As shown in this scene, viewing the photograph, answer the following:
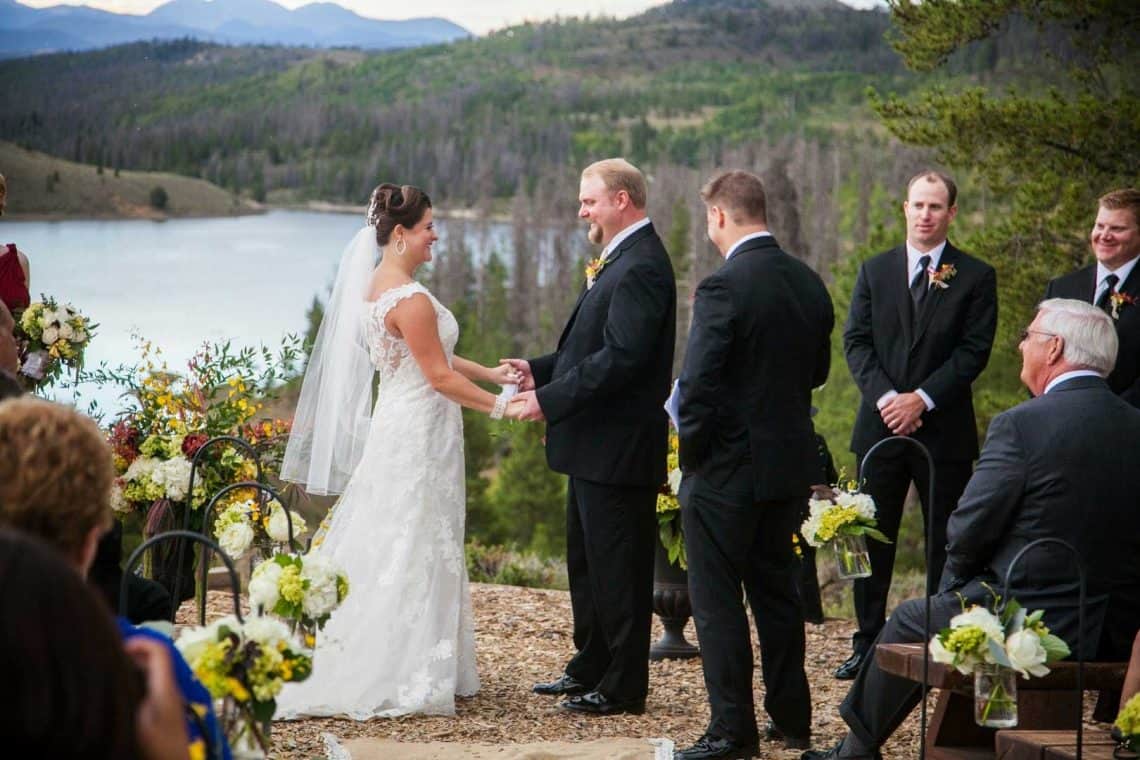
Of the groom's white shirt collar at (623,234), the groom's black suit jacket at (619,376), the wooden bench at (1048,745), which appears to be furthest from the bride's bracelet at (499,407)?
the wooden bench at (1048,745)

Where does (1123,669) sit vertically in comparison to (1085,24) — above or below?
below

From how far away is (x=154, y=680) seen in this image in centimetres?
184

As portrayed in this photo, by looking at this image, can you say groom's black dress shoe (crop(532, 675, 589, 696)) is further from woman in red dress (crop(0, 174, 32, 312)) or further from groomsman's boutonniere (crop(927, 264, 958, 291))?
woman in red dress (crop(0, 174, 32, 312))

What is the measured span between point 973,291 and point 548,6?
63.2 metres

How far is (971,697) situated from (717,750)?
917 millimetres

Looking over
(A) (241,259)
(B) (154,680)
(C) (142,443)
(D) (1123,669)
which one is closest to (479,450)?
(A) (241,259)

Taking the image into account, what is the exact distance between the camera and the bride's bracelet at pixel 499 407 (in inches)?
220

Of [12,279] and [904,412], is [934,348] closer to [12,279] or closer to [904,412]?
[904,412]

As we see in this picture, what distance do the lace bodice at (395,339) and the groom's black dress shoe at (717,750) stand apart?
5.99 ft

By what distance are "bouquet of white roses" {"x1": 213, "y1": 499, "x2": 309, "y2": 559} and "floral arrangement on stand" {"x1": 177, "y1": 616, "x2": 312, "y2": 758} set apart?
1.56m

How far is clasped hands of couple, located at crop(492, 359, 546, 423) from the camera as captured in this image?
215 inches

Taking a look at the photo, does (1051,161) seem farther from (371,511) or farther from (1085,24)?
(371,511)

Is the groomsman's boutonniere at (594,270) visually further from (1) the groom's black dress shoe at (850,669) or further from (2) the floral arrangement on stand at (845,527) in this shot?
(1) the groom's black dress shoe at (850,669)

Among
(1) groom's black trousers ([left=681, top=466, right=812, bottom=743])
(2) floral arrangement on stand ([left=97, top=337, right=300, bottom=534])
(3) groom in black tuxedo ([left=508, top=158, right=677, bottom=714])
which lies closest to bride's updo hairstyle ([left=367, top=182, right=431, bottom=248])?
(3) groom in black tuxedo ([left=508, top=158, right=677, bottom=714])
